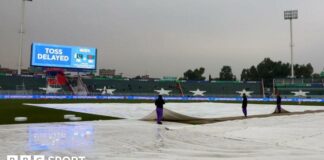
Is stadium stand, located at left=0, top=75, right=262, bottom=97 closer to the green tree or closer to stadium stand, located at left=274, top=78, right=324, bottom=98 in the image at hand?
stadium stand, located at left=274, top=78, right=324, bottom=98

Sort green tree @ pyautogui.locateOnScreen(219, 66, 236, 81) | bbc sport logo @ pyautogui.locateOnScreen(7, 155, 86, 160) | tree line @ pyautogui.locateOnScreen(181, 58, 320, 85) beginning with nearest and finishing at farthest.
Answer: bbc sport logo @ pyautogui.locateOnScreen(7, 155, 86, 160), tree line @ pyautogui.locateOnScreen(181, 58, 320, 85), green tree @ pyautogui.locateOnScreen(219, 66, 236, 81)

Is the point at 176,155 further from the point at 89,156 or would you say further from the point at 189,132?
the point at 189,132

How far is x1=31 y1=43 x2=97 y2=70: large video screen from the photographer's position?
63219 millimetres

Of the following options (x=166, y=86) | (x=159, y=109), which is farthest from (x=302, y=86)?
(x=159, y=109)

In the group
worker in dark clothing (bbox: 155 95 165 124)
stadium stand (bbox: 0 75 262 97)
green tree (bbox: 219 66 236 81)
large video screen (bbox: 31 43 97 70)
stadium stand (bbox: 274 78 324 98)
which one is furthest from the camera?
green tree (bbox: 219 66 236 81)

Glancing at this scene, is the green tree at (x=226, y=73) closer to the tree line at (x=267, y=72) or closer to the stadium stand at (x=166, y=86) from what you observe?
the tree line at (x=267, y=72)

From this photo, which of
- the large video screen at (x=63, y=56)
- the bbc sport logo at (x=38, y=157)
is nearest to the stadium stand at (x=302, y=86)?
the large video screen at (x=63, y=56)

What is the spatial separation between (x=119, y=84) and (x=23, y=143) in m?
84.1

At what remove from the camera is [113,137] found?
13.0m

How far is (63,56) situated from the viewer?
65500mm

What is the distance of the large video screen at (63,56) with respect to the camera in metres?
63.2

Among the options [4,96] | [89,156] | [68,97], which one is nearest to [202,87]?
[68,97]

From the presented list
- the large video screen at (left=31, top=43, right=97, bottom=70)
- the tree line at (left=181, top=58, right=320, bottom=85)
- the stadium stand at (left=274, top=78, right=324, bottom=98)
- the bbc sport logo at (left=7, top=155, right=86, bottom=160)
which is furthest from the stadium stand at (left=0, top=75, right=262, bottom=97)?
the bbc sport logo at (left=7, top=155, right=86, bottom=160)

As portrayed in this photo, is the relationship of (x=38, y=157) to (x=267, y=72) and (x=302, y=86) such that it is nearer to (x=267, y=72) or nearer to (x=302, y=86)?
(x=302, y=86)
